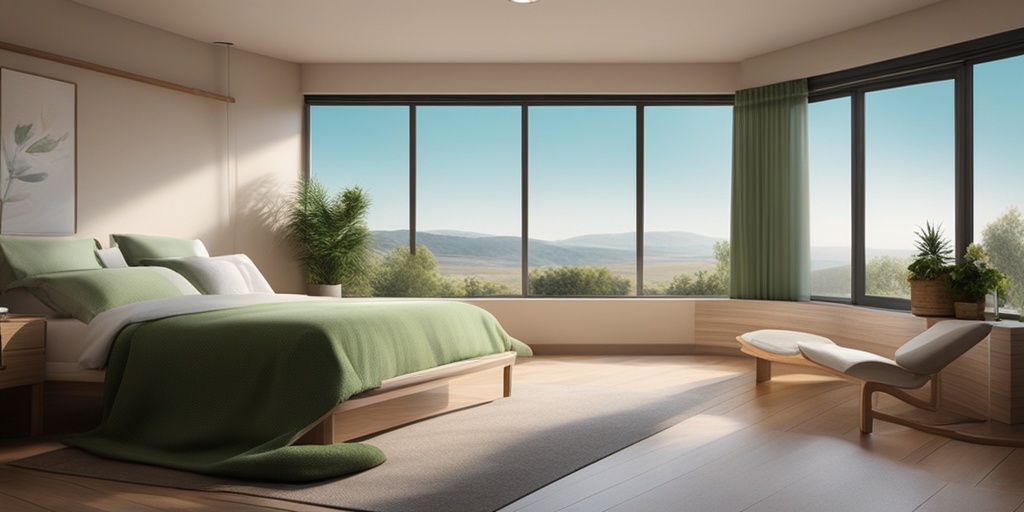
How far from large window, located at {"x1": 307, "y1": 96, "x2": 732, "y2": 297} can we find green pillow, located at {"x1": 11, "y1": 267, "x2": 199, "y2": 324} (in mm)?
6252

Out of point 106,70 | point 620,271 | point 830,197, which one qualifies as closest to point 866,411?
point 830,197

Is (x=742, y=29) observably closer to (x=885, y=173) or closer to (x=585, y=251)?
(x=885, y=173)

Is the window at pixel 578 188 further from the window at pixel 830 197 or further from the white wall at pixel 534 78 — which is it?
the window at pixel 830 197

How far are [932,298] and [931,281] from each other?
11 cm

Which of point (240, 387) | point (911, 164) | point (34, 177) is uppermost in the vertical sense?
point (911, 164)

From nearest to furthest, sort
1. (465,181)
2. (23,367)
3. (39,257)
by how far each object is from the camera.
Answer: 1. (23,367)
2. (39,257)
3. (465,181)

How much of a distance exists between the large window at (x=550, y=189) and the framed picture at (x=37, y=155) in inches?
221

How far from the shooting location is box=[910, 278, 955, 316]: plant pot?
17.1 ft

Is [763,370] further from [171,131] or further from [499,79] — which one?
[171,131]

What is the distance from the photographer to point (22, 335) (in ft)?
13.4

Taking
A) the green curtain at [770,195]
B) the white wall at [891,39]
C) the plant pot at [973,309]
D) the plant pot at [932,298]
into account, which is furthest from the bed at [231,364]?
the white wall at [891,39]

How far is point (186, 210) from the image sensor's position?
6.52m

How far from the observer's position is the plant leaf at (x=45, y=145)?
17.0 feet


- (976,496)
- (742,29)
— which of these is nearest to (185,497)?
(976,496)
